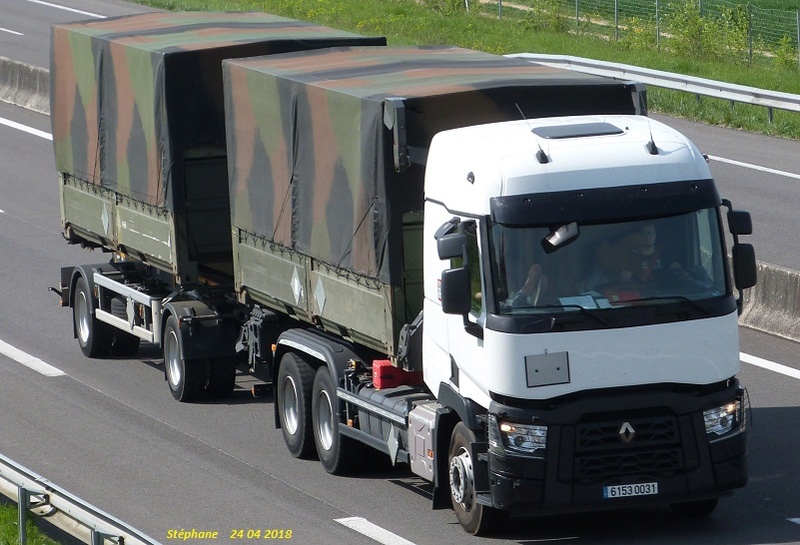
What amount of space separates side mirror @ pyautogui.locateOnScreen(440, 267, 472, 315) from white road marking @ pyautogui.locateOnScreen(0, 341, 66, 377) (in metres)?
7.59

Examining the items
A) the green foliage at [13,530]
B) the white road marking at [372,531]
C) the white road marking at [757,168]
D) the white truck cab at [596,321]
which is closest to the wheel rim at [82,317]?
the green foliage at [13,530]

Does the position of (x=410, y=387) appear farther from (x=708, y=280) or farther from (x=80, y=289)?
(x=80, y=289)

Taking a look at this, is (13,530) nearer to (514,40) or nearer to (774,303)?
(774,303)

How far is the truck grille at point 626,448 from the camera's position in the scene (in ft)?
34.8

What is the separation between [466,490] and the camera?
36.6 feet

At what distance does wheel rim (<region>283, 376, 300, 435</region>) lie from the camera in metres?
13.7

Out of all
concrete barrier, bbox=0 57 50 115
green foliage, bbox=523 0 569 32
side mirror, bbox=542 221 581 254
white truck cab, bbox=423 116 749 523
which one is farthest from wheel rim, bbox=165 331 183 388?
green foliage, bbox=523 0 569 32

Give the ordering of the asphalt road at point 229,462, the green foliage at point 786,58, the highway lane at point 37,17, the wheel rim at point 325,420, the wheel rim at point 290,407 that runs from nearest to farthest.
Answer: the asphalt road at point 229,462 < the wheel rim at point 325,420 < the wheel rim at point 290,407 < the green foliage at point 786,58 < the highway lane at point 37,17

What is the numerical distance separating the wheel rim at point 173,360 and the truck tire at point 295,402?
216cm

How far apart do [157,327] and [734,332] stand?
7.41 meters

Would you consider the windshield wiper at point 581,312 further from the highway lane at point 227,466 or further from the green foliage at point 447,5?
the green foliage at point 447,5

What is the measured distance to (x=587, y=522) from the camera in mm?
11539

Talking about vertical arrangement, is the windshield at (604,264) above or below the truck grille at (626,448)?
above

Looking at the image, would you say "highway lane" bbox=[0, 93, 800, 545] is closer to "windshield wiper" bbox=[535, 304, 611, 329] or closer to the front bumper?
the front bumper
